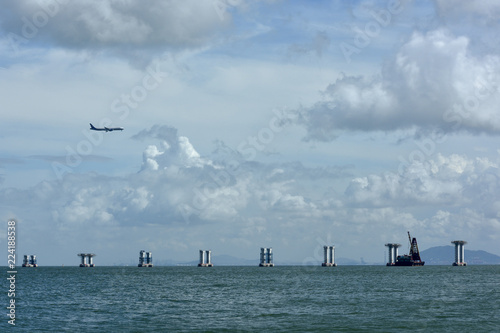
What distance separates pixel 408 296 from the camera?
445 ft

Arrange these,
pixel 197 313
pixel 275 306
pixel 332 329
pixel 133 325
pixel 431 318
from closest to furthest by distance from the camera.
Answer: pixel 332 329
pixel 133 325
pixel 431 318
pixel 197 313
pixel 275 306

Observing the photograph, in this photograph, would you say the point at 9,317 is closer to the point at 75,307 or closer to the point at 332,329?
the point at 75,307

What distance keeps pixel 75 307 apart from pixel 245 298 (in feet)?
118

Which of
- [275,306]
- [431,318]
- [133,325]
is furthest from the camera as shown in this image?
[275,306]

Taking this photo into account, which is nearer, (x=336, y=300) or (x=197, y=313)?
(x=197, y=313)

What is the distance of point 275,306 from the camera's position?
111438 mm

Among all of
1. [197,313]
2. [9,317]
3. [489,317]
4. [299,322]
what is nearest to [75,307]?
[9,317]

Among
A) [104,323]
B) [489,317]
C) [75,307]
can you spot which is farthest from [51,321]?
[489,317]

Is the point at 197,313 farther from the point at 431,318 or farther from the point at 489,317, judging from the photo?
the point at 489,317

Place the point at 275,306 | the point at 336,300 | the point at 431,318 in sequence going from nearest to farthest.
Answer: the point at 431,318 < the point at 275,306 < the point at 336,300

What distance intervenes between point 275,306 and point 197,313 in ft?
54.0

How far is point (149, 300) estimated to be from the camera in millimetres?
128875

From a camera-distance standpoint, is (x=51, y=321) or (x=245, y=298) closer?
(x=51, y=321)

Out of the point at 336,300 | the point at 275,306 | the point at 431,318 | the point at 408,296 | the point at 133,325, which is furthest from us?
the point at 408,296
